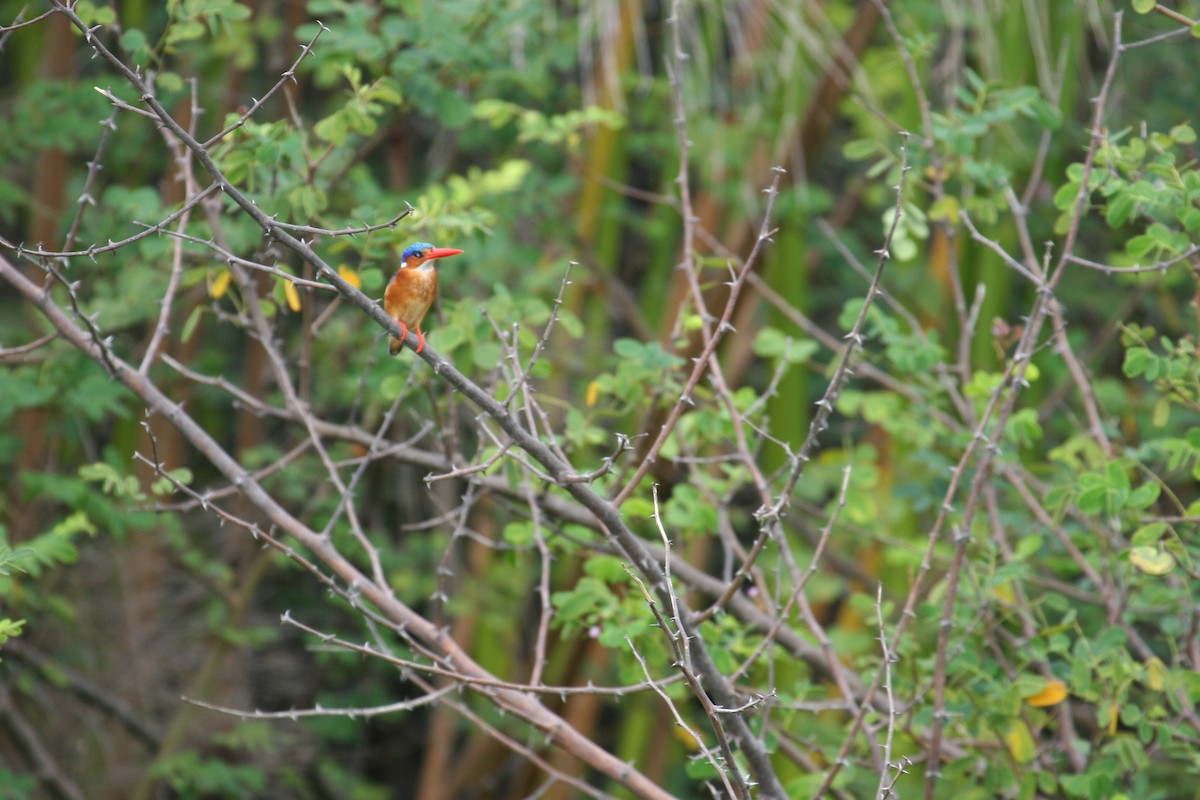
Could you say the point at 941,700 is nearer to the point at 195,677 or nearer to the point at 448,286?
the point at 448,286

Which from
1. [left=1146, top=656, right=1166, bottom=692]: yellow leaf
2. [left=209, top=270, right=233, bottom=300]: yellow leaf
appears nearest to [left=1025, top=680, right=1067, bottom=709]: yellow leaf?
[left=1146, top=656, right=1166, bottom=692]: yellow leaf

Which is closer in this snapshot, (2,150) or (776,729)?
(776,729)

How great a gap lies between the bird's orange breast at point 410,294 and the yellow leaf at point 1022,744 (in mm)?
1540

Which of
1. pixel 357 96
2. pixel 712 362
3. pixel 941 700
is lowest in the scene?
pixel 941 700

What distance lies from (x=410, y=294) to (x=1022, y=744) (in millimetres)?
1599

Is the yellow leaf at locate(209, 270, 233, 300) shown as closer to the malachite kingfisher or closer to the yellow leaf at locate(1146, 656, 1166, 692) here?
the malachite kingfisher

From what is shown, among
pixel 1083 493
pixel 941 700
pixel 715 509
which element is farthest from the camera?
pixel 715 509

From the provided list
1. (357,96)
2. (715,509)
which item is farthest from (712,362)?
(357,96)

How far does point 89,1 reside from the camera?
288 cm

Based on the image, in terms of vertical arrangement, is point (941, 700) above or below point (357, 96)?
below

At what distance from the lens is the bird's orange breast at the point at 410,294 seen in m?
2.58

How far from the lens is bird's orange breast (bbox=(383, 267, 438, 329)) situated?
258cm

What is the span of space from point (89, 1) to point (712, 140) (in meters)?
2.55

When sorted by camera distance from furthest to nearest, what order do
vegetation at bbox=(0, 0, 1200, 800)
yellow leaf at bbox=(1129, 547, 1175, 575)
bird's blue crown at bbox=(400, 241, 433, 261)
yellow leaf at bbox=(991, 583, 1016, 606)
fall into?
1. yellow leaf at bbox=(991, 583, 1016, 606)
2. bird's blue crown at bbox=(400, 241, 433, 261)
3. vegetation at bbox=(0, 0, 1200, 800)
4. yellow leaf at bbox=(1129, 547, 1175, 575)
